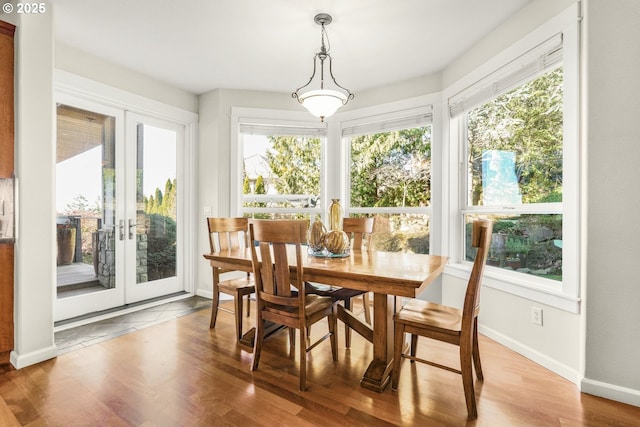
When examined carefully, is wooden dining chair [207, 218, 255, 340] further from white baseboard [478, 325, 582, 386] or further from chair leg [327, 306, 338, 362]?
white baseboard [478, 325, 582, 386]

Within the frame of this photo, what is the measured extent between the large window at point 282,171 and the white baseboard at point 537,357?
2349 millimetres

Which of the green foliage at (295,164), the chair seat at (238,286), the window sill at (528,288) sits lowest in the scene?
the chair seat at (238,286)

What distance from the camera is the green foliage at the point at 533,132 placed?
7.63ft

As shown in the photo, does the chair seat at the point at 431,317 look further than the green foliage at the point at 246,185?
No

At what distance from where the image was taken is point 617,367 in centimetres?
184

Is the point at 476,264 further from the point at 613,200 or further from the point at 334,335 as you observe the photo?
the point at 334,335

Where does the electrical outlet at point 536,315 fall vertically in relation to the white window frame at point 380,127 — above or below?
below

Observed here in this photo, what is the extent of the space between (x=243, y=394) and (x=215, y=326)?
122 cm

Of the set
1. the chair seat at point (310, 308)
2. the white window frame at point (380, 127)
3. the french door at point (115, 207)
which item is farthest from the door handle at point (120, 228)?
the white window frame at point (380, 127)

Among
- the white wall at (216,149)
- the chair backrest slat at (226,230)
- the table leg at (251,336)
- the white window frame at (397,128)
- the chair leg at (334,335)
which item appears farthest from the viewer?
the white wall at (216,149)

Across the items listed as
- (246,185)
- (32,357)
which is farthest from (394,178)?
(32,357)

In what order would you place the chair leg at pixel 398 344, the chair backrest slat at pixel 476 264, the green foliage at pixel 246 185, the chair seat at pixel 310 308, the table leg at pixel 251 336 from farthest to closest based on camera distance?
the green foliage at pixel 246 185 → the table leg at pixel 251 336 → the chair seat at pixel 310 308 → the chair leg at pixel 398 344 → the chair backrest slat at pixel 476 264

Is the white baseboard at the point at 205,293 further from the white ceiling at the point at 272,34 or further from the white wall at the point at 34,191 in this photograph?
the white ceiling at the point at 272,34

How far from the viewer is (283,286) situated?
200 centimetres
